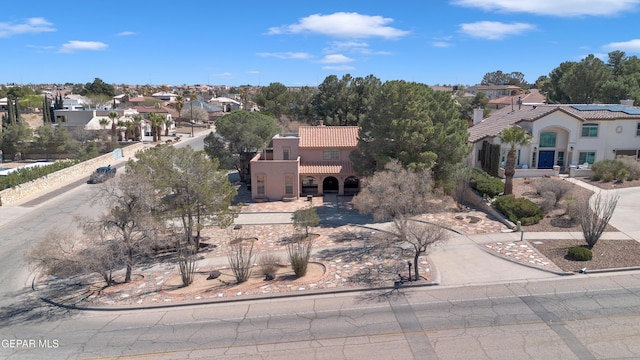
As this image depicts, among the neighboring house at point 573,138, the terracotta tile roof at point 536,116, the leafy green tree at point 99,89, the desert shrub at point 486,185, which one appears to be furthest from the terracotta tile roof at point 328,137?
the leafy green tree at point 99,89

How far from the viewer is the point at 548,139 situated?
4116 cm

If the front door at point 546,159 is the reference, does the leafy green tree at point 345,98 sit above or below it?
above

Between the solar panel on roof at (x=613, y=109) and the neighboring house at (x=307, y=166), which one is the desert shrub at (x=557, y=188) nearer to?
the neighboring house at (x=307, y=166)

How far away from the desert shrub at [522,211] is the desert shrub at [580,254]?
549 centimetres

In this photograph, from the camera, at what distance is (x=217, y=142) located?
141 ft

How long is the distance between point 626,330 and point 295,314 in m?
12.1

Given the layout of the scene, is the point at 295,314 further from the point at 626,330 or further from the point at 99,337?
the point at 626,330

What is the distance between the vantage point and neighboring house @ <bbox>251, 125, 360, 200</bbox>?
38500 millimetres

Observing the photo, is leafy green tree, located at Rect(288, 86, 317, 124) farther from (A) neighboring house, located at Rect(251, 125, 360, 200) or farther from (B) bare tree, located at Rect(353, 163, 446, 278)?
(B) bare tree, located at Rect(353, 163, 446, 278)

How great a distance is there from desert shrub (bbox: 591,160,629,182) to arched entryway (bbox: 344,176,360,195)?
19.7 metres

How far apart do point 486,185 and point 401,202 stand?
1389 centimetres

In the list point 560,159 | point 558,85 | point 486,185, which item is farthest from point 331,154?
point 558,85

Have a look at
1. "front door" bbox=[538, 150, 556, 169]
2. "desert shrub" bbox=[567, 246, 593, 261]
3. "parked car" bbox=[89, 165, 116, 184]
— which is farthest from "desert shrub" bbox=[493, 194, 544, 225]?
"parked car" bbox=[89, 165, 116, 184]

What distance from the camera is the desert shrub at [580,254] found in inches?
877
